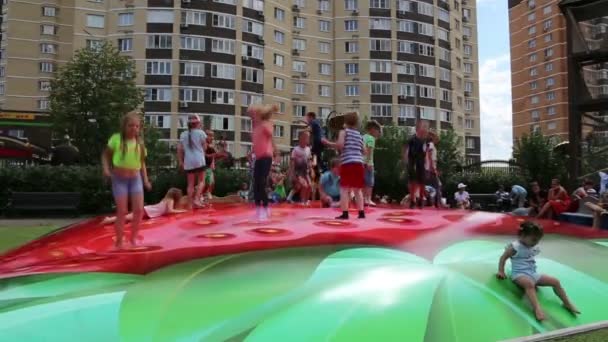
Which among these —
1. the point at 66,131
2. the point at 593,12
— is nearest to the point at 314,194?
the point at 593,12

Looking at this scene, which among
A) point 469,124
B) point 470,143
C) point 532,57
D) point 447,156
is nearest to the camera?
point 447,156

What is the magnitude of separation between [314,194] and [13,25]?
64.8m

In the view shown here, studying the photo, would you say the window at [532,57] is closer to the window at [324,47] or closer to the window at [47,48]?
the window at [324,47]

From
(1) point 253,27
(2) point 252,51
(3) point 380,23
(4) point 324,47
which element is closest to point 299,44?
(4) point 324,47

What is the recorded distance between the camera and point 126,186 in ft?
23.3

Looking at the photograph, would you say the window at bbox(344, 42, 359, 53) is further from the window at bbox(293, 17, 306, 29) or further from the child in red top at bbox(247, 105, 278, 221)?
the child in red top at bbox(247, 105, 278, 221)

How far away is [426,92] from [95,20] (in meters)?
41.9

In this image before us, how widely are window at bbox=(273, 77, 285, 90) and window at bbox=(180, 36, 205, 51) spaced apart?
33.5ft

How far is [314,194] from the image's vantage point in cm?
1419

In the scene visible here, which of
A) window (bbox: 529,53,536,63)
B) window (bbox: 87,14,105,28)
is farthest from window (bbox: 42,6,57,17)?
window (bbox: 529,53,536,63)

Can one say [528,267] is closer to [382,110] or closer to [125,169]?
[125,169]

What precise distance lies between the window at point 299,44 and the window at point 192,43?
47.0ft

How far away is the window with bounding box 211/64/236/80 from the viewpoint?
58.9 metres

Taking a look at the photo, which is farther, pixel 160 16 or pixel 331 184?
pixel 160 16
